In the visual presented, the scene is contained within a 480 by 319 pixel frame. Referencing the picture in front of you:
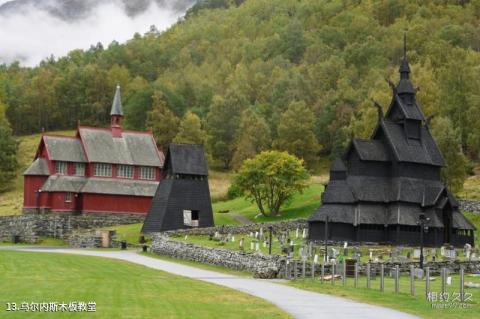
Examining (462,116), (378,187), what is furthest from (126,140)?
(462,116)

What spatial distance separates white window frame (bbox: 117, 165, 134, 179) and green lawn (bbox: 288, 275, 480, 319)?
5023cm

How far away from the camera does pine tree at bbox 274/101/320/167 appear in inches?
4186

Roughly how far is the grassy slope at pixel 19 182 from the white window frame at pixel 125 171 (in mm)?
14544

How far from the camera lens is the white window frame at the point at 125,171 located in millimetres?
86312

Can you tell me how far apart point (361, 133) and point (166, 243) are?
43250mm

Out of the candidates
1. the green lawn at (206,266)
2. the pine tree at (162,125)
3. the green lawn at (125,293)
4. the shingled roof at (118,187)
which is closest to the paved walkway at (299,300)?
the green lawn at (125,293)

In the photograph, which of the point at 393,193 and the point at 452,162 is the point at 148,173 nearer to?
the point at 452,162

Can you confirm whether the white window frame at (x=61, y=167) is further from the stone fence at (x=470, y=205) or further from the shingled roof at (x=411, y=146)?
the stone fence at (x=470, y=205)

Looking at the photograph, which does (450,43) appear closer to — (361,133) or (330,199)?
(361,133)

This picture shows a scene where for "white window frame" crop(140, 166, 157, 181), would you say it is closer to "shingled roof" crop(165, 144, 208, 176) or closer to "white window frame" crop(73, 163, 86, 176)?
"white window frame" crop(73, 163, 86, 176)

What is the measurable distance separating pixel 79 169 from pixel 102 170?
103 inches

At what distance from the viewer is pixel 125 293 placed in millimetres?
27969

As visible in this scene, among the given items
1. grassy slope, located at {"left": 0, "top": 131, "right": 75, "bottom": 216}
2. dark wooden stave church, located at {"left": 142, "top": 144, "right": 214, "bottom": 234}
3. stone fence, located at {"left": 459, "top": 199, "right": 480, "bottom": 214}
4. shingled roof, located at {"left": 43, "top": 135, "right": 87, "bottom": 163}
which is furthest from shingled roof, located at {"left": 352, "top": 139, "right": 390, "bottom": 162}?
grassy slope, located at {"left": 0, "top": 131, "right": 75, "bottom": 216}

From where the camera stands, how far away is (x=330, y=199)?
63.2 m
